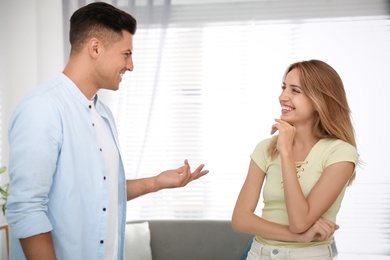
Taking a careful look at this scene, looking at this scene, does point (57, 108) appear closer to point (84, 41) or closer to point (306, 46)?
point (84, 41)

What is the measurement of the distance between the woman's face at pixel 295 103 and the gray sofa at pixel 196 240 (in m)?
2.10

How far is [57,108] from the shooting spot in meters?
1.69

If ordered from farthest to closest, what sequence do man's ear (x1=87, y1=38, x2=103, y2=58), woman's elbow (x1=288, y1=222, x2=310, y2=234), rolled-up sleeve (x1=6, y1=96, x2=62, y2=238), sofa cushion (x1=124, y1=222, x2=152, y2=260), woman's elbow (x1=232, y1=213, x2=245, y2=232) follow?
sofa cushion (x1=124, y1=222, x2=152, y2=260) < woman's elbow (x1=232, y1=213, x2=245, y2=232) < man's ear (x1=87, y1=38, x2=103, y2=58) < woman's elbow (x1=288, y1=222, x2=310, y2=234) < rolled-up sleeve (x1=6, y1=96, x2=62, y2=238)

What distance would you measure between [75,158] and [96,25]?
1.77 feet

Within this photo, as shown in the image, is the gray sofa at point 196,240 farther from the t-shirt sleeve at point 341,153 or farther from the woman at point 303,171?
the t-shirt sleeve at point 341,153

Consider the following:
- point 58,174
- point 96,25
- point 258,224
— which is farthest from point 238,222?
point 96,25

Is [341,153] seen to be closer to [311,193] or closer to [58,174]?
[311,193]

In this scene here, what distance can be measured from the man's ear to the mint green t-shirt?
82cm

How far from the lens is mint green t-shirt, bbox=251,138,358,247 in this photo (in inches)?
72.8

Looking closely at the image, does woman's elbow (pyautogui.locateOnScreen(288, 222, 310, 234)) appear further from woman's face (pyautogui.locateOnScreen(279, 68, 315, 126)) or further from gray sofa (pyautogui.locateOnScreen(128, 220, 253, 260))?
gray sofa (pyautogui.locateOnScreen(128, 220, 253, 260))

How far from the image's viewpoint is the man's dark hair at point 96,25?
6.20 feet

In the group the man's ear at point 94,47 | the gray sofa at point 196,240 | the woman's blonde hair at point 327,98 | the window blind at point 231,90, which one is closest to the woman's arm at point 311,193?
the woman's blonde hair at point 327,98

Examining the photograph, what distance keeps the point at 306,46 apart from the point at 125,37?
8.88 feet

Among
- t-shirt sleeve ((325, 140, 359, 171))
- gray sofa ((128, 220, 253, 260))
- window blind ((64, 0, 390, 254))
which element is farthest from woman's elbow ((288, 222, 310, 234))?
window blind ((64, 0, 390, 254))
